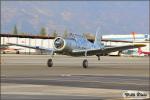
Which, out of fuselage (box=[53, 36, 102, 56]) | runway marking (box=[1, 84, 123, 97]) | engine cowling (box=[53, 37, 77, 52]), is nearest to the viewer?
runway marking (box=[1, 84, 123, 97])

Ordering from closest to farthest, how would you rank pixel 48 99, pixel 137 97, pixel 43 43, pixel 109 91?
pixel 137 97, pixel 48 99, pixel 109 91, pixel 43 43

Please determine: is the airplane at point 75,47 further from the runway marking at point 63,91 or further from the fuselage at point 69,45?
the runway marking at point 63,91

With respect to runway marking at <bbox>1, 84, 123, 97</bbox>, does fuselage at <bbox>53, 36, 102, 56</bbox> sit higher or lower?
higher

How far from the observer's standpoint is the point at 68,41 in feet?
133

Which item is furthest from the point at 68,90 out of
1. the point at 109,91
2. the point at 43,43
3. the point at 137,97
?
the point at 43,43

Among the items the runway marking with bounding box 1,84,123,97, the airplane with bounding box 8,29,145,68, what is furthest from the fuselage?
the runway marking with bounding box 1,84,123,97

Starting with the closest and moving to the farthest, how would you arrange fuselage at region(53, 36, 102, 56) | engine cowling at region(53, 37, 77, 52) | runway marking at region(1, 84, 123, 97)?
1. runway marking at region(1, 84, 123, 97)
2. engine cowling at region(53, 37, 77, 52)
3. fuselage at region(53, 36, 102, 56)

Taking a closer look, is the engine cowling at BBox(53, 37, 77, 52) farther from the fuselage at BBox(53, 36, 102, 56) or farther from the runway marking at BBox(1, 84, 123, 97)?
the runway marking at BBox(1, 84, 123, 97)

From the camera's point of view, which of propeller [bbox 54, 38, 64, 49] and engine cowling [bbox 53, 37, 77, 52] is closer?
engine cowling [bbox 53, 37, 77, 52]

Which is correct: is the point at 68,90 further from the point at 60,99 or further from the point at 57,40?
the point at 57,40

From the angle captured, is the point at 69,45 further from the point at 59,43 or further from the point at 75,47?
the point at 75,47

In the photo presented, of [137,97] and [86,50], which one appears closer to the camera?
[137,97]

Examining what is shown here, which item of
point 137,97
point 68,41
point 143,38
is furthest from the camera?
point 143,38

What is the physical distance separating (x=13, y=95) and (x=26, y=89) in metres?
2.06
